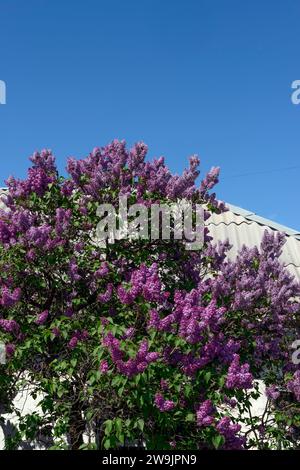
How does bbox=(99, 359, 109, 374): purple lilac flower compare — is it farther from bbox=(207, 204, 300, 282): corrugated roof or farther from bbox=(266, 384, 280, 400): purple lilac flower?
bbox=(207, 204, 300, 282): corrugated roof

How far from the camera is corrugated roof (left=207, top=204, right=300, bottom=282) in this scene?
14.7 meters

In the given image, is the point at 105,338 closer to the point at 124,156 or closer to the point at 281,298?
the point at 281,298

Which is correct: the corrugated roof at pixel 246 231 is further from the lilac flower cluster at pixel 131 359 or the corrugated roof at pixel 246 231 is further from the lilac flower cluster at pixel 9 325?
the lilac flower cluster at pixel 131 359

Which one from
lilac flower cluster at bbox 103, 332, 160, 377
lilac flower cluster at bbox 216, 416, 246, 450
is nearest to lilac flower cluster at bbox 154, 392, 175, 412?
lilac flower cluster at bbox 103, 332, 160, 377

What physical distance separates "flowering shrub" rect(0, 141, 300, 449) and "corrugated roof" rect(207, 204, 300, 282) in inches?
276

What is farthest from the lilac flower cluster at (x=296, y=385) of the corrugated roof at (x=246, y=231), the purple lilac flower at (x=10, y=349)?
the corrugated roof at (x=246, y=231)

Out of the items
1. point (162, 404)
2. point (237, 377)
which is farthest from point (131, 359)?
point (237, 377)

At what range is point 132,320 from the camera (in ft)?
20.7

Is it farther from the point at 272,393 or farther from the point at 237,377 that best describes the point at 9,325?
the point at 272,393

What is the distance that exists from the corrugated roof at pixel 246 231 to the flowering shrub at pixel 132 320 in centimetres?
701

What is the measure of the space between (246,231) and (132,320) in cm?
992

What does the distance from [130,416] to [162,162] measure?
367cm

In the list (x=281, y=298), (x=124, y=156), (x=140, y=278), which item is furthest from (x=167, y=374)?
(x=124, y=156)

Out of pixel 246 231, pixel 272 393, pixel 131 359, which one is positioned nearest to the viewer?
pixel 131 359
